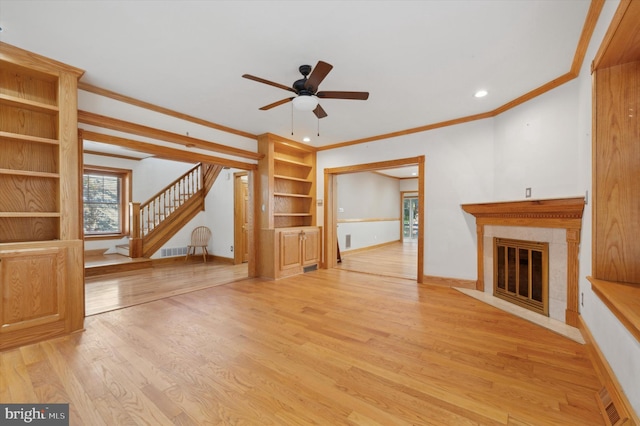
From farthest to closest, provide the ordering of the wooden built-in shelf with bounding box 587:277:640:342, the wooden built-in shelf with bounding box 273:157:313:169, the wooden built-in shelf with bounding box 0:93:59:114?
the wooden built-in shelf with bounding box 273:157:313:169
the wooden built-in shelf with bounding box 0:93:59:114
the wooden built-in shelf with bounding box 587:277:640:342

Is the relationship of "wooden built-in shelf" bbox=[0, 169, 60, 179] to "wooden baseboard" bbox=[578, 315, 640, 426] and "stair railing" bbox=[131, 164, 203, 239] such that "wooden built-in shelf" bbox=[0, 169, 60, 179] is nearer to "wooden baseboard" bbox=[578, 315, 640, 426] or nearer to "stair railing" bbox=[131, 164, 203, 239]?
"stair railing" bbox=[131, 164, 203, 239]

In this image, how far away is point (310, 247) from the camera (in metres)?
5.61

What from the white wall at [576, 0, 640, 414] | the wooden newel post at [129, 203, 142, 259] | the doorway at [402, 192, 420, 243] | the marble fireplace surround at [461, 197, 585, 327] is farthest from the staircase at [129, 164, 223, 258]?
the doorway at [402, 192, 420, 243]

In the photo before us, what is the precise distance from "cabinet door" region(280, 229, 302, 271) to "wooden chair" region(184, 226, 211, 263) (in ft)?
9.29

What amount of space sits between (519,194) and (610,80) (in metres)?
1.76

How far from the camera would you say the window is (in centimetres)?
693

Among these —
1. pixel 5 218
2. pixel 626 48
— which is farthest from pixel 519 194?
pixel 5 218

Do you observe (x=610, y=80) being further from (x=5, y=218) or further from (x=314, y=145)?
(x=5, y=218)

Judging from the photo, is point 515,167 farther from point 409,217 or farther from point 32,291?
point 409,217

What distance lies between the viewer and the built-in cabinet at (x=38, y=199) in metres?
2.40

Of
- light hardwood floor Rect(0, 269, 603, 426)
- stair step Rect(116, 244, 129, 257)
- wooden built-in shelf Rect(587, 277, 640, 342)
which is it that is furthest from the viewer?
stair step Rect(116, 244, 129, 257)

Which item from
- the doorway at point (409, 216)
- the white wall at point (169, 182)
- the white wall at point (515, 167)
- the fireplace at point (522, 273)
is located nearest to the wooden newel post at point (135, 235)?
the white wall at point (169, 182)

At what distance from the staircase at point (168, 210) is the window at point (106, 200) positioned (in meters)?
1.06

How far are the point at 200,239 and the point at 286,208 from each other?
276 cm
